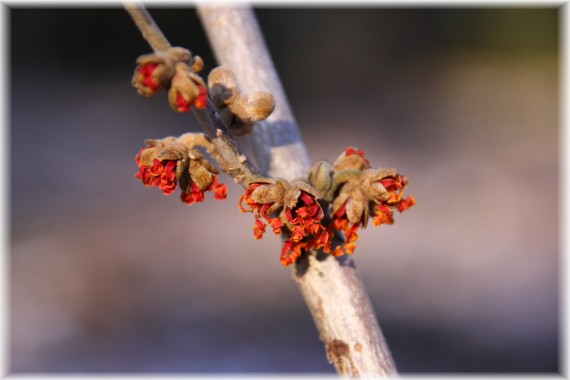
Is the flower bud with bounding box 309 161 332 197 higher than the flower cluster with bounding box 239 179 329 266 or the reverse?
higher

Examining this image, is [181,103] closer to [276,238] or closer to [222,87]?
[222,87]

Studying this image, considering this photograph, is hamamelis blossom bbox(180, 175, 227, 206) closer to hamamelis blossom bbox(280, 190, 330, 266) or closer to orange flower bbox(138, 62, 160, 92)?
hamamelis blossom bbox(280, 190, 330, 266)

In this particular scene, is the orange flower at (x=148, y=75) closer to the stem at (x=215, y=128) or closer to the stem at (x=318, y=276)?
the stem at (x=215, y=128)

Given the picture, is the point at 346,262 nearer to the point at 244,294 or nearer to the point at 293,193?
the point at 293,193

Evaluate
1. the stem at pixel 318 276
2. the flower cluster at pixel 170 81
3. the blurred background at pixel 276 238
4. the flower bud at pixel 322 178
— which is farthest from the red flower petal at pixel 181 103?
the blurred background at pixel 276 238

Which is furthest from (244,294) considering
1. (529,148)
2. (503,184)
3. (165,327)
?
(529,148)

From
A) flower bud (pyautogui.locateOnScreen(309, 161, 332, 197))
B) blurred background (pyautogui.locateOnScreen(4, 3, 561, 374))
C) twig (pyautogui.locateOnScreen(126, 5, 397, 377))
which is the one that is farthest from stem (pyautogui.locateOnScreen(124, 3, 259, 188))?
blurred background (pyautogui.locateOnScreen(4, 3, 561, 374))
